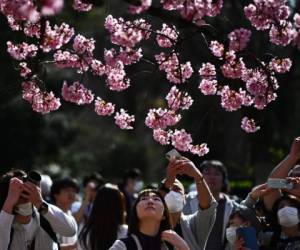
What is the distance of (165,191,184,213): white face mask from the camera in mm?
7766

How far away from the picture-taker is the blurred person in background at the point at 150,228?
6887 millimetres

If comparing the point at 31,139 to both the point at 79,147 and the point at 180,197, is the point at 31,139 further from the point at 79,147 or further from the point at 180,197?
the point at 180,197

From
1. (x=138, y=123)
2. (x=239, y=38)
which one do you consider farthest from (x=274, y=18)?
(x=138, y=123)

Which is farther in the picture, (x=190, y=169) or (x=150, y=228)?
(x=190, y=169)

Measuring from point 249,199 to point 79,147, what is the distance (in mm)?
31337

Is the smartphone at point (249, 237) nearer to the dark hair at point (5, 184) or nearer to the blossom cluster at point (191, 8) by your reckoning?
the dark hair at point (5, 184)

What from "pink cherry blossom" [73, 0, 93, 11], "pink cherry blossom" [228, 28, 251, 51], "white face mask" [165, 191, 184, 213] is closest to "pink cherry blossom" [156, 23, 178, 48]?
"pink cherry blossom" [73, 0, 93, 11]

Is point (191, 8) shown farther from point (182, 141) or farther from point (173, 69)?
point (182, 141)

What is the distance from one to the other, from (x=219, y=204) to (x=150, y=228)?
207 cm

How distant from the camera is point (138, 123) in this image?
29.3m

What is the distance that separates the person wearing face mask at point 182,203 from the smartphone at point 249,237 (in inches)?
9.9

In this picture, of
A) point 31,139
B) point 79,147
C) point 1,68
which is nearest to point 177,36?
point 1,68

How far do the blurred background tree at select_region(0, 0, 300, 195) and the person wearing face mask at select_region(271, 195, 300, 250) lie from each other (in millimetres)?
727

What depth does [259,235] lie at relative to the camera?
8008 mm
